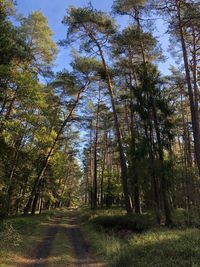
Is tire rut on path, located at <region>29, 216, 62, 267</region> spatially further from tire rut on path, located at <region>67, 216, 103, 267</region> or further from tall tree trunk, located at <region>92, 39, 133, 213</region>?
tall tree trunk, located at <region>92, 39, 133, 213</region>

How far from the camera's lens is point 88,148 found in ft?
147

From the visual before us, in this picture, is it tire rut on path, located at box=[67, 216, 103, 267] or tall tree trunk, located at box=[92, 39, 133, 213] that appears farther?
tall tree trunk, located at box=[92, 39, 133, 213]

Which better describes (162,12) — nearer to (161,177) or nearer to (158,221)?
(161,177)

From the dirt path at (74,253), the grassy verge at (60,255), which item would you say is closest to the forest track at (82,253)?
the dirt path at (74,253)

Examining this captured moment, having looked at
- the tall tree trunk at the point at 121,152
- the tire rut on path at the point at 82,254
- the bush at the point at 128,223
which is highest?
the tall tree trunk at the point at 121,152

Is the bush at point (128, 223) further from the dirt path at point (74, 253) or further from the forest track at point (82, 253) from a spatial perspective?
the dirt path at point (74, 253)

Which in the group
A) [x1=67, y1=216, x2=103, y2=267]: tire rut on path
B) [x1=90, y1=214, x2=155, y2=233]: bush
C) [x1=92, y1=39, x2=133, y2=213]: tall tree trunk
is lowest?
[x1=67, y1=216, x2=103, y2=267]: tire rut on path

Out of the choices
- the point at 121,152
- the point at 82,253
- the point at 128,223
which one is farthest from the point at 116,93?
the point at 82,253

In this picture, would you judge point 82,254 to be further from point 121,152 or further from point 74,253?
point 121,152

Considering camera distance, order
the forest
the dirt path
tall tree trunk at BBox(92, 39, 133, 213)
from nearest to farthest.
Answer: the dirt path, the forest, tall tree trunk at BBox(92, 39, 133, 213)

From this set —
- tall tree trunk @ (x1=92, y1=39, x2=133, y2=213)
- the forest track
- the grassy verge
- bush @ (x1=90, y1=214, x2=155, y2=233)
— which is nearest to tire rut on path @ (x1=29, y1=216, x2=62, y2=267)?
the grassy verge

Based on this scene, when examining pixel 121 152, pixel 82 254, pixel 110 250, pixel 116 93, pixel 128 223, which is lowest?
pixel 82 254

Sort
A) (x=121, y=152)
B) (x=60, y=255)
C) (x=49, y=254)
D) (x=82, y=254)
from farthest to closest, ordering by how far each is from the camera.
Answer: (x=121, y=152)
(x=82, y=254)
(x=49, y=254)
(x=60, y=255)

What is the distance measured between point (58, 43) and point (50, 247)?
14023 millimetres
